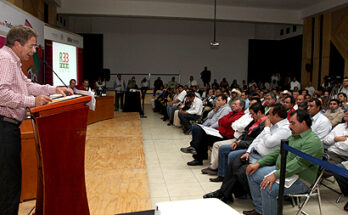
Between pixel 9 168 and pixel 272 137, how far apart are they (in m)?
2.19

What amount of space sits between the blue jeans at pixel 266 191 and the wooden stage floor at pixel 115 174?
3.11 ft

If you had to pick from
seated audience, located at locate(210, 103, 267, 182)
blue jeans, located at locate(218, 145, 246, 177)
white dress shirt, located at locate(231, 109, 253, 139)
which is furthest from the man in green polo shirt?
white dress shirt, located at locate(231, 109, 253, 139)

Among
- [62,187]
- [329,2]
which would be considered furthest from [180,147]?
[329,2]

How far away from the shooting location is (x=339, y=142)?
10.5ft

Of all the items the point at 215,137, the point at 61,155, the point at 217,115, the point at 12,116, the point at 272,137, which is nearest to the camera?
the point at 61,155

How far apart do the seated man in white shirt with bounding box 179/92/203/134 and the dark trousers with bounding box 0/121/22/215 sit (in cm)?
520

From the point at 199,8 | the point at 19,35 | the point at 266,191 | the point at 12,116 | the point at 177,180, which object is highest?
the point at 199,8

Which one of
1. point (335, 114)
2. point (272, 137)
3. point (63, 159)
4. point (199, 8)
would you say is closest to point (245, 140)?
point (272, 137)

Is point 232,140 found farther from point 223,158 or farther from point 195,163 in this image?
point 195,163

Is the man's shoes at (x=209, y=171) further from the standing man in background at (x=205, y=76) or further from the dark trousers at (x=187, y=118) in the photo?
the standing man in background at (x=205, y=76)

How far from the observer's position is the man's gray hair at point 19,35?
1622mm

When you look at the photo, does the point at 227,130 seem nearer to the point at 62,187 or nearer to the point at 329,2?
the point at 62,187

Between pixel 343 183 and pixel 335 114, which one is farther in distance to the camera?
pixel 335 114

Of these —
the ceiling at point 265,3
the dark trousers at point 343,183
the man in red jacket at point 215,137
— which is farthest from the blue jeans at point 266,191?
the ceiling at point 265,3
